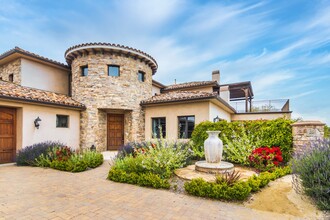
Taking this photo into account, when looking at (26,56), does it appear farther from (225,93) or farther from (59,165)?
(225,93)

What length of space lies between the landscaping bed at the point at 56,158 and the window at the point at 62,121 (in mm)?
2127

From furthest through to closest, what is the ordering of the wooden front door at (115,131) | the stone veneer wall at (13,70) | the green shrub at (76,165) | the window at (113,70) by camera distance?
the wooden front door at (115,131) → the window at (113,70) → the stone veneer wall at (13,70) → the green shrub at (76,165)

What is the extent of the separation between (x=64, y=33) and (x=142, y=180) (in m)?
10.8

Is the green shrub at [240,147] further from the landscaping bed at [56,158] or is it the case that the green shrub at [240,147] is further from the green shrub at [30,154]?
the green shrub at [30,154]

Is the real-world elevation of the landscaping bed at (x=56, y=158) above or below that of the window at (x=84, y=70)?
below

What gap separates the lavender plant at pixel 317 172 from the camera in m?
3.65

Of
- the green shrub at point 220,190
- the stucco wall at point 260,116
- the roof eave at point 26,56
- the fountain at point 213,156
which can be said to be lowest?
the green shrub at point 220,190

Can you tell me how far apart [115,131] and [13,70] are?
7321 millimetres

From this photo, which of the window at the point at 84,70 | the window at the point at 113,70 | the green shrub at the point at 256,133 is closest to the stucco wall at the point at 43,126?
the window at the point at 84,70

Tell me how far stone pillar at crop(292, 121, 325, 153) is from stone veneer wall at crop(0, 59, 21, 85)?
1450cm

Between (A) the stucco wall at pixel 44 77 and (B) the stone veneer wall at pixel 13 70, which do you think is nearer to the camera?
(B) the stone veneer wall at pixel 13 70

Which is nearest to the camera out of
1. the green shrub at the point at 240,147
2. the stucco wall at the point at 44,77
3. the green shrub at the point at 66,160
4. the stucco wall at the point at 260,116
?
the green shrub at the point at 66,160

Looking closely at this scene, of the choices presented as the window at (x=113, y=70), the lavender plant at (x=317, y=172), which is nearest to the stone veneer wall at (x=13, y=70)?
the window at (x=113, y=70)

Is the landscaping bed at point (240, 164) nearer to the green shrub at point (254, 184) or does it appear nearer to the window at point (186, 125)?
the green shrub at point (254, 184)
